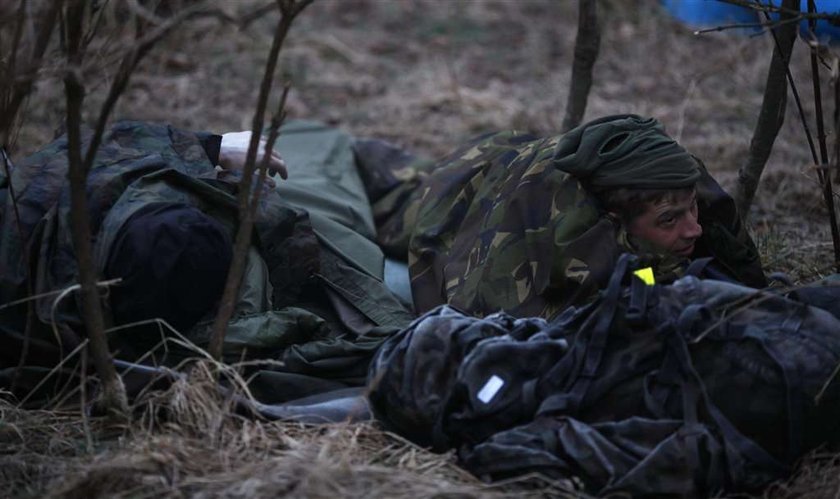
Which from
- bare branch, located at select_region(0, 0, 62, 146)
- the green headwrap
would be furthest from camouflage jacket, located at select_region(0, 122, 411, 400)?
the green headwrap

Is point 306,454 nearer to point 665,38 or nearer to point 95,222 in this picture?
point 95,222

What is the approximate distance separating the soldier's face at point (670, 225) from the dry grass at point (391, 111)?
36cm

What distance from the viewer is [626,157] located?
2887 millimetres

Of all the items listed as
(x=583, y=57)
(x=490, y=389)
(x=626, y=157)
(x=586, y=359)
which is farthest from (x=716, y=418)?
(x=583, y=57)

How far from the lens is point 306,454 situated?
222 centimetres

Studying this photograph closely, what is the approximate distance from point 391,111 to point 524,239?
3044 millimetres

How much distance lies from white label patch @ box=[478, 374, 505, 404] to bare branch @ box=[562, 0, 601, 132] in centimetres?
181

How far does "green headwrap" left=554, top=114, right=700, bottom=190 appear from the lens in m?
2.87

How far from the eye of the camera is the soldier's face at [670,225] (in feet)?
9.46

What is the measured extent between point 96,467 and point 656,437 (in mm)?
1142

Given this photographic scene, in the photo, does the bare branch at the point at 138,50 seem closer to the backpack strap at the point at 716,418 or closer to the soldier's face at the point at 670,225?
the backpack strap at the point at 716,418

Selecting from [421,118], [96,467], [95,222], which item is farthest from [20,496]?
[421,118]

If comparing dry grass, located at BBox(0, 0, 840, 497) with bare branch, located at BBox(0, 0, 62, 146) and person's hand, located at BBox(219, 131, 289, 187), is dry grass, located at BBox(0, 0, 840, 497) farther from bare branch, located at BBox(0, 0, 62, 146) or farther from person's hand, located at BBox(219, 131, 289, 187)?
bare branch, located at BBox(0, 0, 62, 146)

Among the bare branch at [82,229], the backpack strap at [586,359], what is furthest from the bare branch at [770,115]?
the bare branch at [82,229]
